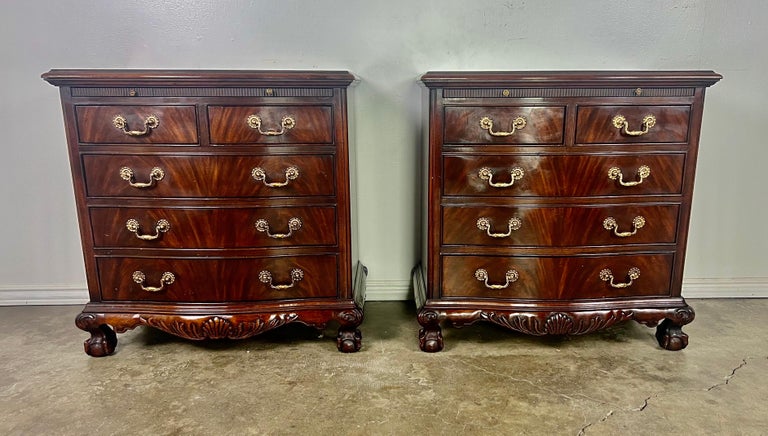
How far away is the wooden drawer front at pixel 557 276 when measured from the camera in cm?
174

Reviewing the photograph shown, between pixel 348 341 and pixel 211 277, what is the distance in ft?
1.78

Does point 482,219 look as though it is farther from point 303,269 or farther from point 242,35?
point 242,35

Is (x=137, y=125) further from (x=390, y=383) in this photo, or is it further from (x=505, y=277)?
(x=505, y=277)

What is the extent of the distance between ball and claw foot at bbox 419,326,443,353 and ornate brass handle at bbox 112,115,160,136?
118cm

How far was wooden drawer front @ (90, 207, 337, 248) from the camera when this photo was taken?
168 centimetres

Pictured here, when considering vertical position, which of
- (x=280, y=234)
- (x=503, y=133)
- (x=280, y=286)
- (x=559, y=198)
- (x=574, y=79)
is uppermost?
(x=574, y=79)

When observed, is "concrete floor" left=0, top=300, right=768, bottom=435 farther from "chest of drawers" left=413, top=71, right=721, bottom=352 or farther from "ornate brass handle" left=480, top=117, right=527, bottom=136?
"ornate brass handle" left=480, top=117, right=527, bottom=136

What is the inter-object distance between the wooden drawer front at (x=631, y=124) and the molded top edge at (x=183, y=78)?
2.62 feet

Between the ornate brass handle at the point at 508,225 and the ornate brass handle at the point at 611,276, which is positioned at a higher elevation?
the ornate brass handle at the point at 508,225

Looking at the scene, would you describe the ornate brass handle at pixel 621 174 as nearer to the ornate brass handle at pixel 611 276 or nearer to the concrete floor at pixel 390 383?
the ornate brass handle at pixel 611 276

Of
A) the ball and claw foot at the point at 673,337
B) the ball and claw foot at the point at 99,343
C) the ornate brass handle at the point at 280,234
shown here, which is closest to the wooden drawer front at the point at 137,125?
the ornate brass handle at the point at 280,234

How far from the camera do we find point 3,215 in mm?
2207

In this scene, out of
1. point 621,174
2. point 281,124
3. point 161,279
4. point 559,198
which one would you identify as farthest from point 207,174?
point 621,174

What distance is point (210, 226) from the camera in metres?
1.69
